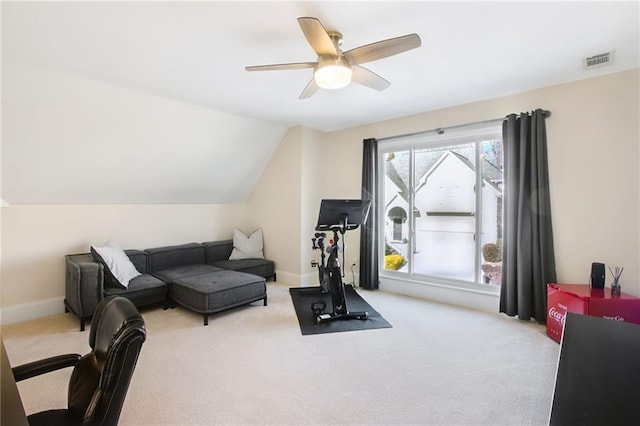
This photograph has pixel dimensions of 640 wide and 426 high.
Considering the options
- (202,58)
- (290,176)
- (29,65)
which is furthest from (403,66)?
(29,65)

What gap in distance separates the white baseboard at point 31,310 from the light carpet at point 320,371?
0.13 m

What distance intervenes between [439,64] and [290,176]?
2916 mm

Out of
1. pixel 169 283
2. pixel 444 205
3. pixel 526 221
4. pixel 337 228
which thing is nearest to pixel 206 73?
pixel 337 228

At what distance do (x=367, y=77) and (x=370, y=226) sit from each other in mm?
2637

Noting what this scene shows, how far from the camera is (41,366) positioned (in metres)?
1.37

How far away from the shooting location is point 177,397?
7.11 feet

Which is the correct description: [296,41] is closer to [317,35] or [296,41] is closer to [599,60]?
[317,35]

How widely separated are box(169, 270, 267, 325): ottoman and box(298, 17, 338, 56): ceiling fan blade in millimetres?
2764

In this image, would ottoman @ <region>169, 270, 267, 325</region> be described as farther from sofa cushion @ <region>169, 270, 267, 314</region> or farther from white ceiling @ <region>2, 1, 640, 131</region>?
white ceiling @ <region>2, 1, 640, 131</region>

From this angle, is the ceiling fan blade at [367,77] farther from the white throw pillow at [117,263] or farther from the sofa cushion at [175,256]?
the sofa cushion at [175,256]

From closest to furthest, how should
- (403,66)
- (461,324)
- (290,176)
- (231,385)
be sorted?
(231,385) < (403,66) < (461,324) < (290,176)

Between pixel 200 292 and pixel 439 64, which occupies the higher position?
pixel 439 64

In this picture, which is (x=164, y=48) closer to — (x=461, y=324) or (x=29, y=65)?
(x=29, y=65)

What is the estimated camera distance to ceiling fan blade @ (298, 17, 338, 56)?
1763mm
